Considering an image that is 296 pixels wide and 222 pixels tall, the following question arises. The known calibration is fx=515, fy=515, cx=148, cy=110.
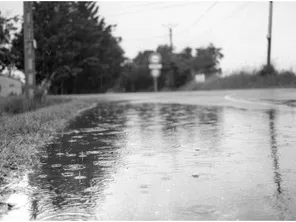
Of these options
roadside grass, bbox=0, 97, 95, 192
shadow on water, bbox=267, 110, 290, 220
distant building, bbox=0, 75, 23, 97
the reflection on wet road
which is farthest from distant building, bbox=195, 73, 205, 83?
shadow on water, bbox=267, 110, 290, 220

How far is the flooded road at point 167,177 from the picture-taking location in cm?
419

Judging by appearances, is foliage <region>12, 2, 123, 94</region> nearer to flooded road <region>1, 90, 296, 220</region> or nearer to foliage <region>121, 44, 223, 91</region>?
foliage <region>121, 44, 223, 91</region>

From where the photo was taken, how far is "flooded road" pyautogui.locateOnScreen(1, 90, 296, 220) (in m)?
4.19

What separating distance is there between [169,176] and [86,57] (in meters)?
45.1

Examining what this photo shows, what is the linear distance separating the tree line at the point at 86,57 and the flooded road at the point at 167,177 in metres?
20.1

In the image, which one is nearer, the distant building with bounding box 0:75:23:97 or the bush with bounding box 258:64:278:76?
the distant building with bounding box 0:75:23:97

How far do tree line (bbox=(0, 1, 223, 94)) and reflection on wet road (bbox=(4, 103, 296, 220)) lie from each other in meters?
20.0

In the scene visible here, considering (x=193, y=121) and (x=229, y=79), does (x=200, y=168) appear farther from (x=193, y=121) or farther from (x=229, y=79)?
(x=229, y=79)

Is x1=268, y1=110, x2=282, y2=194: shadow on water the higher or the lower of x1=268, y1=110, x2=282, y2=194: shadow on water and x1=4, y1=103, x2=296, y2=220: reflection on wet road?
the higher

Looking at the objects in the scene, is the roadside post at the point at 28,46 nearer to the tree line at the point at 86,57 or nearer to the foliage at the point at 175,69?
the tree line at the point at 86,57

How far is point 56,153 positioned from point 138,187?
9.16ft

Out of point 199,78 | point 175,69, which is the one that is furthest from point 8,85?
point 175,69

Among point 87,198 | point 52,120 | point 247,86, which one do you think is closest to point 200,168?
point 87,198

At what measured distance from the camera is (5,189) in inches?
201
